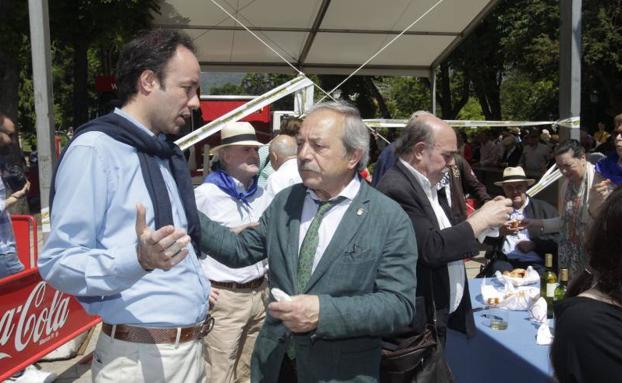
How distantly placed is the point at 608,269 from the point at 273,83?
7185 centimetres

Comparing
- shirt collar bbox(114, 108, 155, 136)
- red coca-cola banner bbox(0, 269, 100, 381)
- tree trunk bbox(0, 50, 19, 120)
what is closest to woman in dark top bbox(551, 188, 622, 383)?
shirt collar bbox(114, 108, 155, 136)

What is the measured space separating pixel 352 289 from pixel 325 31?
34.5 feet

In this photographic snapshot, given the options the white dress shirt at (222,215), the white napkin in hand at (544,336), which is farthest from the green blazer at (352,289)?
the white dress shirt at (222,215)

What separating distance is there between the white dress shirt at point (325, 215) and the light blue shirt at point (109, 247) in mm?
439

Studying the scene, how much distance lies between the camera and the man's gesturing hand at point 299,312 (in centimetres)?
212

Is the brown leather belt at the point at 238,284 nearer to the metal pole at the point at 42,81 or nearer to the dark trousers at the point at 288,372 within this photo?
the dark trousers at the point at 288,372

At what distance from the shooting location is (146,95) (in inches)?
87.8

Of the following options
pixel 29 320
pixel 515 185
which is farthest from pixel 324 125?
pixel 515 185

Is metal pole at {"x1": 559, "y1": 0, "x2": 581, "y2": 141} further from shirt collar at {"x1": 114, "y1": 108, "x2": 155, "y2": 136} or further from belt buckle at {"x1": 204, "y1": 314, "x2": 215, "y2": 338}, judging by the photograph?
shirt collar at {"x1": 114, "y1": 108, "x2": 155, "y2": 136}

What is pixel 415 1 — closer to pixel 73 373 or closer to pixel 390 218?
pixel 73 373

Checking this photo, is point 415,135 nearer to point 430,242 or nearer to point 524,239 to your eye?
point 430,242

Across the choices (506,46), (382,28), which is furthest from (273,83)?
(382,28)

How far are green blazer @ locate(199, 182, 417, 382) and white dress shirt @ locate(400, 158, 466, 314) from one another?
19.6 inches

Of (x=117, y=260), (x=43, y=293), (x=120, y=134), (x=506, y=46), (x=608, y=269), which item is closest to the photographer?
(x=608, y=269)
